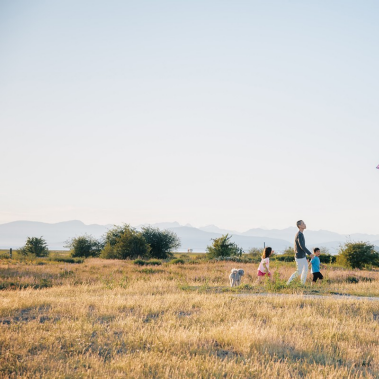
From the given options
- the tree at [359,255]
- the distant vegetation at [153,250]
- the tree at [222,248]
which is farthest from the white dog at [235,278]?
the tree at [222,248]

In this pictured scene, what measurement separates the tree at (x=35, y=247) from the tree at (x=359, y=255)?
33.9 meters

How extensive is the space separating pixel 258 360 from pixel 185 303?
4.20 metres

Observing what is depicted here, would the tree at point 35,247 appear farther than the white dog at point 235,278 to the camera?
Yes

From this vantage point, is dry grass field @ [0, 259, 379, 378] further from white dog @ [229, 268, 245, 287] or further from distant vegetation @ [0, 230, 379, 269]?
distant vegetation @ [0, 230, 379, 269]

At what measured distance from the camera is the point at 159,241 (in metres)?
49.3

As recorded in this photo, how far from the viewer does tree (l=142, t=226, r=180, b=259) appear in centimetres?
4897

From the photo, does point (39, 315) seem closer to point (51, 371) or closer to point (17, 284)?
point (51, 371)

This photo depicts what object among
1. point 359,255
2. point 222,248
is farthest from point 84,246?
point 359,255

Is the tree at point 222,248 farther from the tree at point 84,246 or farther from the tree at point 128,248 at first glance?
the tree at point 84,246

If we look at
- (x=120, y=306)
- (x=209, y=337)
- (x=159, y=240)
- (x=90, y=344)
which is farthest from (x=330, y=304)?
(x=159, y=240)

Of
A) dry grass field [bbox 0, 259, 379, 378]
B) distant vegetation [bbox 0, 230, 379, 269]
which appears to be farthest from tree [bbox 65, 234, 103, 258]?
dry grass field [bbox 0, 259, 379, 378]

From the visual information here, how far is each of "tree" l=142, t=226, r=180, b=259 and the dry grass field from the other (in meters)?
38.0

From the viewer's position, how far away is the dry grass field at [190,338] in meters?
5.80

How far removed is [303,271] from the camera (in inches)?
523
